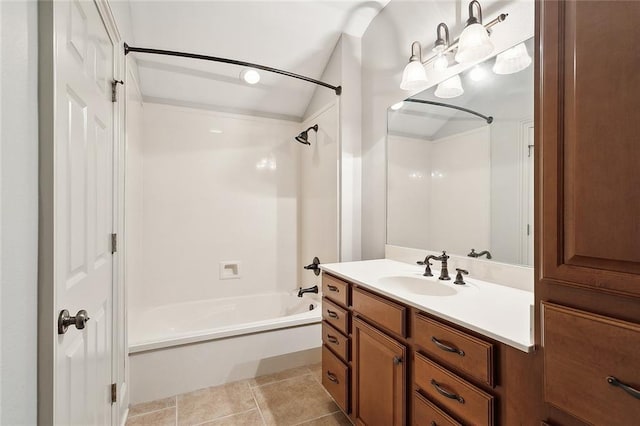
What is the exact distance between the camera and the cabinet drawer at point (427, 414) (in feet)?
3.19

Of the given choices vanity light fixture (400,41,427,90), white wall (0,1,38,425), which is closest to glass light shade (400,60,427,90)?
vanity light fixture (400,41,427,90)

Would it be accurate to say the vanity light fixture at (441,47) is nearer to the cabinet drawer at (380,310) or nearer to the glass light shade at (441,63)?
the glass light shade at (441,63)

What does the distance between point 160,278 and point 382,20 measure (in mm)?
2860

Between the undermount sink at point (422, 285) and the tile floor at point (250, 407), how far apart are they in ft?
2.88

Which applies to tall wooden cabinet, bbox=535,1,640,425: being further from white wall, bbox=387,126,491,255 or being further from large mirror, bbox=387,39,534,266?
white wall, bbox=387,126,491,255

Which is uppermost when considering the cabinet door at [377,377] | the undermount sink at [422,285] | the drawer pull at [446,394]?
the undermount sink at [422,285]

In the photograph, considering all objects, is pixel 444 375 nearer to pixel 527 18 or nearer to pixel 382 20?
pixel 527 18

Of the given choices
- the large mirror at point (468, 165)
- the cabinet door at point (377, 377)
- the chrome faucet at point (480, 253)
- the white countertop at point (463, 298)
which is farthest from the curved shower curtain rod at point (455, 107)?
the cabinet door at point (377, 377)

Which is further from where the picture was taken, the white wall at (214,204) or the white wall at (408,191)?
Answer: the white wall at (214,204)

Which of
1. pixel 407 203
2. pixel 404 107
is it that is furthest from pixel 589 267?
pixel 404 107

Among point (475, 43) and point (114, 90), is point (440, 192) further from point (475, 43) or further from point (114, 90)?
point (114, 90)

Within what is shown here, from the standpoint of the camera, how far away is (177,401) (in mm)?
1877

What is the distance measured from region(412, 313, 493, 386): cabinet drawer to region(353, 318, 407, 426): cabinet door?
0.15 m

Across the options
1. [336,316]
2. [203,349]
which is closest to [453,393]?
[336,316]
